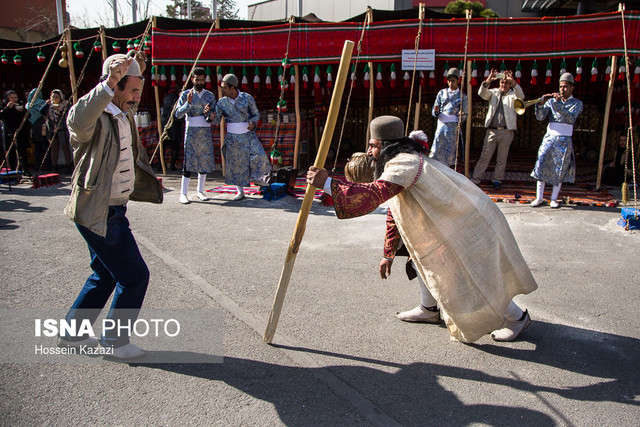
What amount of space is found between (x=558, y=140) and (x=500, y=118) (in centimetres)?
126

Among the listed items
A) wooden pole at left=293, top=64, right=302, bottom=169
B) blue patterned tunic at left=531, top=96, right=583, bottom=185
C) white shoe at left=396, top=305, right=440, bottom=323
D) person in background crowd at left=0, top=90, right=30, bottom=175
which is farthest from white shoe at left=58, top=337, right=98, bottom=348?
person in background crowd at left=0, top=90, right=30, bottom=175

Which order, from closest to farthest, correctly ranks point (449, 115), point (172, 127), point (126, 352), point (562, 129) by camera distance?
point (126, 352), point (562, 129), point (449, 115), point (172, 127)

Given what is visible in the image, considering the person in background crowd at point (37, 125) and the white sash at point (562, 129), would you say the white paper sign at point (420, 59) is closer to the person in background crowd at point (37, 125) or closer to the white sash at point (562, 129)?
the white sash at point (562, 129)

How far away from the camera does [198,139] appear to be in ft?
26.0

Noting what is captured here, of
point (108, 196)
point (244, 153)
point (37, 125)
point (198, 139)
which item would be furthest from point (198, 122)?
point (108, 196)

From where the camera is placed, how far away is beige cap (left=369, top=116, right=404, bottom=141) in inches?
116

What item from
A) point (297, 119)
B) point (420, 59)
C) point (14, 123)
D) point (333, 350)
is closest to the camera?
point (333, 350)

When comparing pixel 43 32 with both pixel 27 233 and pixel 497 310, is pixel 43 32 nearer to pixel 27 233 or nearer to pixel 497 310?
pixel 27 233

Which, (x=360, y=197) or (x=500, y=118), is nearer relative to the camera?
(x=360, y=197)

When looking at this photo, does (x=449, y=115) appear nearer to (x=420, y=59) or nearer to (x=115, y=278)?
(x=420, y=59)

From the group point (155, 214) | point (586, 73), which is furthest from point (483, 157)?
point (155, 214)

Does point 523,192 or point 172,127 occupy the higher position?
point 172,127

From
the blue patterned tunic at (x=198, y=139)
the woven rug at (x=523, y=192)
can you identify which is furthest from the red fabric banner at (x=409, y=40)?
the woven rug at (x=523, y=192)

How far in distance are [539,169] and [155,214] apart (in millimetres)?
5211
